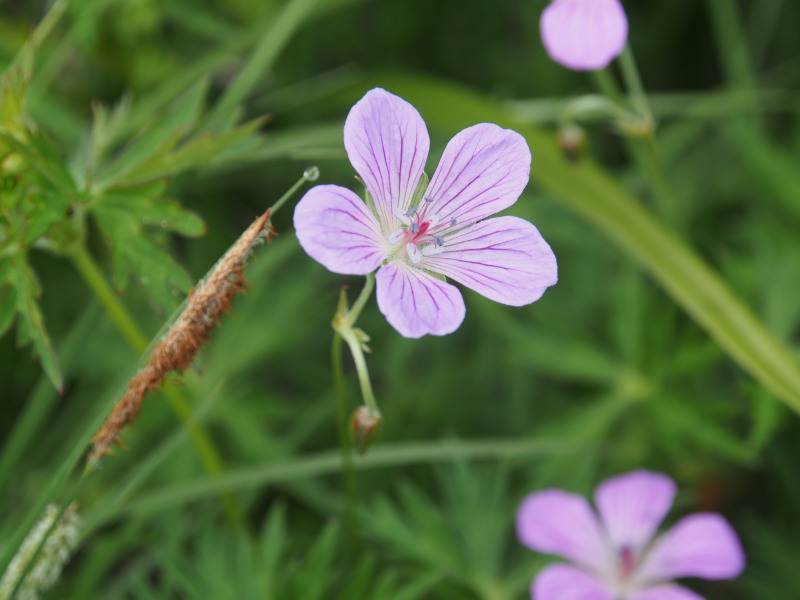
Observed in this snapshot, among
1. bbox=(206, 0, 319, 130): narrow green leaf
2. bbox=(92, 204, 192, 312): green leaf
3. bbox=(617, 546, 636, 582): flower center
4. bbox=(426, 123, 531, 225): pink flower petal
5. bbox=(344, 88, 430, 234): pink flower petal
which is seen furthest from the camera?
bbox=(617, 546, 636, 582): flower center

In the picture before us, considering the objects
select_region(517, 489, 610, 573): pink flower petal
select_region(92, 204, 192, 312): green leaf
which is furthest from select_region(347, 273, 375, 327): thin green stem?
select_region(517, 489, 610, 573): pink flower petal

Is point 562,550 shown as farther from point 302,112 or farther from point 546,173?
point 302,112

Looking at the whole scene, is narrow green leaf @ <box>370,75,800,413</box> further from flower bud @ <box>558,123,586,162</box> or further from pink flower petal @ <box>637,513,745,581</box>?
pink flower petal @ <box>637,513,745,581</box>

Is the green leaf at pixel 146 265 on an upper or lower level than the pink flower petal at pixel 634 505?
lower

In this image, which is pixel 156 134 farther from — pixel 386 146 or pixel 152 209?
pixel 386 146

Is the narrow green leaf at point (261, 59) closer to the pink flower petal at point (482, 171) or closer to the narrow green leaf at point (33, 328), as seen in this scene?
the narrow green leaf at point (33, 328)

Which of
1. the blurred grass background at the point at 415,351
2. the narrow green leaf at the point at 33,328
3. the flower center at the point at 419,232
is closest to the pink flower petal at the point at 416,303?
the flower center at the point at 419,232
